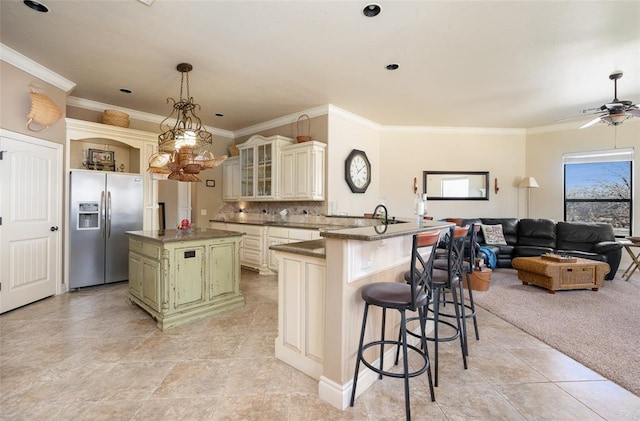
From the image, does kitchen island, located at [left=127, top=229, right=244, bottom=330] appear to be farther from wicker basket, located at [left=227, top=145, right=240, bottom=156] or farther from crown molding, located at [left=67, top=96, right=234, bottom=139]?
wicker basket, located at [left=227, top=145, right=240, bottom=156]

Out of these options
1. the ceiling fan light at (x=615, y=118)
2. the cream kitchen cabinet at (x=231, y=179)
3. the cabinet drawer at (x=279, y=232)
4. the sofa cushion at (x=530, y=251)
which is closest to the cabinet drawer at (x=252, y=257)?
the cabinet drawer at (x=279, y=232)

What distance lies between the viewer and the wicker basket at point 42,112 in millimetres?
3259

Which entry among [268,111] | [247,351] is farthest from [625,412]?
[268,111]

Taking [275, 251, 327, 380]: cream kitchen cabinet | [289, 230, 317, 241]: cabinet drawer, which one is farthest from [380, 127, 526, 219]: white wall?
[275, 251, 327, 380]: cream kitchen cabinet

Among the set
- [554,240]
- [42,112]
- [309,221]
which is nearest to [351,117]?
[309,221]

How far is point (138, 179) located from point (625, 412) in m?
5.62

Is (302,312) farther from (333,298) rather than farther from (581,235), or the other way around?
(581,235)

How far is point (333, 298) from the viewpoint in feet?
5.78

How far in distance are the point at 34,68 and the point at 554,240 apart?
829 centimetres

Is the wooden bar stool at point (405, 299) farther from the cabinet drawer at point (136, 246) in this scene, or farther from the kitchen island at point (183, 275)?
the cabinet drawer at point (136, 246)

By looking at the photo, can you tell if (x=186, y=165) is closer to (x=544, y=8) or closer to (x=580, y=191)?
(x=544, y=8)

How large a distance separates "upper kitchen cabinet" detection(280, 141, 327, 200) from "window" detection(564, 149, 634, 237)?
5.01 metres

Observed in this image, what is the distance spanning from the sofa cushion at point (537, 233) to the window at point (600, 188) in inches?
27.3

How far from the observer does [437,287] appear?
206 centimetres
